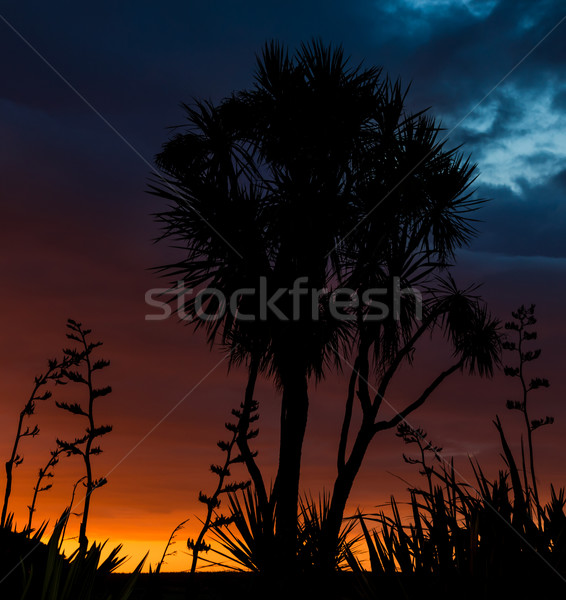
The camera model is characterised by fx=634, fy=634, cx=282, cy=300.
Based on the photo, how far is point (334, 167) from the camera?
9.61 m

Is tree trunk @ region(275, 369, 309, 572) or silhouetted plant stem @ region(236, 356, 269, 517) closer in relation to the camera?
tree trunk @ region(275, 369, 309, 572)

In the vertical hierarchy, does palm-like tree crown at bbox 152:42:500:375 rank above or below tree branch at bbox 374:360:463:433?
above

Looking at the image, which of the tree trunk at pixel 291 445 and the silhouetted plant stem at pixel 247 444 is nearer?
the tree trunk at pixel 291 445

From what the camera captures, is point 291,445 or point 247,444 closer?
point 291,445

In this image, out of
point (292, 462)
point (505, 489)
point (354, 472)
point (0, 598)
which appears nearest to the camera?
point (505, 489)

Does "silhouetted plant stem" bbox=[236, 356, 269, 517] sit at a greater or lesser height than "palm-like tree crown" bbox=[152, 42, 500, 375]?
lesser

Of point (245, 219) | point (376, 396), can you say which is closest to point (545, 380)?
point (376, 396)

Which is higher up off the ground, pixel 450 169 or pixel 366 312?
pixel 450 169

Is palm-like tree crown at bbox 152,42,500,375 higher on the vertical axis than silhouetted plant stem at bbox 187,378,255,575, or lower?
higher

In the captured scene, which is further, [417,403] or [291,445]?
[417,403]

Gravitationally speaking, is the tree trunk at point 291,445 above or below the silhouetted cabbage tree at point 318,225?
below

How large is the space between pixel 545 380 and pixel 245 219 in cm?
565

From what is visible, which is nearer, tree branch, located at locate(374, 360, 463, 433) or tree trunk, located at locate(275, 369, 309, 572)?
tree trunk, located at locate(275, 369, 309, 572)

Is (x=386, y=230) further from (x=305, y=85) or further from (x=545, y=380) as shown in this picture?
(x=545, y=380)
